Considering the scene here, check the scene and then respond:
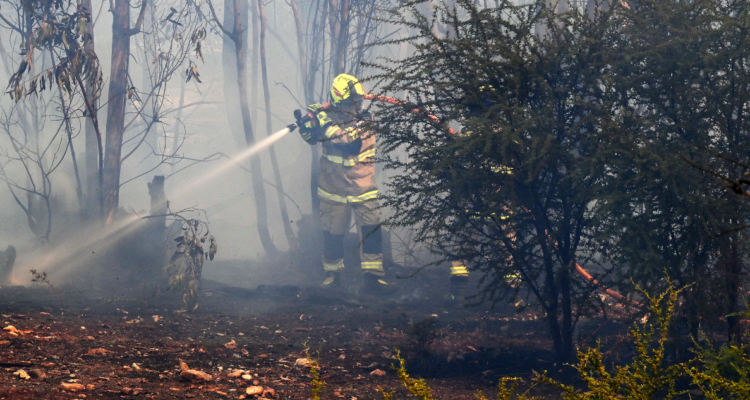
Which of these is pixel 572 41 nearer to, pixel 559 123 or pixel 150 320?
pixel 559 123

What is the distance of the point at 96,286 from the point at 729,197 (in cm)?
793

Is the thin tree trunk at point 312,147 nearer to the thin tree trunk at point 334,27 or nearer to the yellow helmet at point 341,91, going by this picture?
the thin tree trunk at point 334,27

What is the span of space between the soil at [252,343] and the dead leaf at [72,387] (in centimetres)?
3

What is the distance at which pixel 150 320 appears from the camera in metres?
5.80

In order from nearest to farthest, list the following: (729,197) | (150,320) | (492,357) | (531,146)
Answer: (729,197)
(531,146)
(492,357)
(150,320)

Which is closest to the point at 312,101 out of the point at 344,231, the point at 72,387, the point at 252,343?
the point at 344,231

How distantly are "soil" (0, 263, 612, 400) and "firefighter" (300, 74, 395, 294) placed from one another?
0.77 m

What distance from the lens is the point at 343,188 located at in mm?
8805

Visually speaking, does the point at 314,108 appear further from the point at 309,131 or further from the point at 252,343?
the point at 252,343

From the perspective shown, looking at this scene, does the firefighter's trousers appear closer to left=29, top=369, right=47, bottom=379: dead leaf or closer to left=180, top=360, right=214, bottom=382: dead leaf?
left=180, top=360, right=214, bottom=382: dead leaf

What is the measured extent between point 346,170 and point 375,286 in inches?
79.9

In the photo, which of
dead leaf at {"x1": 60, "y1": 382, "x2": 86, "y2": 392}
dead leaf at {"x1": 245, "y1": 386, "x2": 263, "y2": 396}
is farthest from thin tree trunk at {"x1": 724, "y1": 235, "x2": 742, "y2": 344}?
dead leaf at {"x1": 60, "y1": 382, "x2": 86, "y2": 392}

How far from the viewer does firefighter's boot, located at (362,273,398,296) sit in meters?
8.53

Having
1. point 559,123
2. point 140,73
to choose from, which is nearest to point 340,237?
point 559,123
